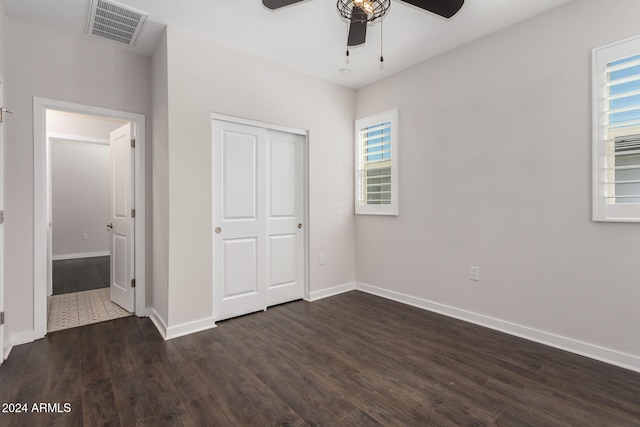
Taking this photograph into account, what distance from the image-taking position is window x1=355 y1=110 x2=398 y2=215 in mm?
3828

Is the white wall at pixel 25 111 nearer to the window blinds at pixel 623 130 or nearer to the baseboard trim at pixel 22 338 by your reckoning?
the baseboard trim at pixel 22 338

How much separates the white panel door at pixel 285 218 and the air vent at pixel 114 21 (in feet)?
5.16

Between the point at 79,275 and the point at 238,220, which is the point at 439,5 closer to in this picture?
the point at 238,220

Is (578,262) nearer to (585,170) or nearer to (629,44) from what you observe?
(585,170)

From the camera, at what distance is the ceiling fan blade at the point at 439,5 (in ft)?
6.43

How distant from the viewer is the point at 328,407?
6.01ft

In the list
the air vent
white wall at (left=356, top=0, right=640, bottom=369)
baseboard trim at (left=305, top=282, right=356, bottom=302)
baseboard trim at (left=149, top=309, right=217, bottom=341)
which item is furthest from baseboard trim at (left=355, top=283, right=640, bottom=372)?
the air vent

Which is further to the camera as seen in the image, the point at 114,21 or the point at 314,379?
the point at 114,21

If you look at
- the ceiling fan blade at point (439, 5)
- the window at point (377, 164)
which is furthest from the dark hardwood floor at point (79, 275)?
the ceiling fan blade at point (439, 5)

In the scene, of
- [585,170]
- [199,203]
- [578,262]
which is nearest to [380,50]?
[585,170]

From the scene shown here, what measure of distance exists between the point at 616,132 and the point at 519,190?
750mm

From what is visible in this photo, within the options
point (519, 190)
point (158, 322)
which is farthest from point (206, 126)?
point (519, 190)

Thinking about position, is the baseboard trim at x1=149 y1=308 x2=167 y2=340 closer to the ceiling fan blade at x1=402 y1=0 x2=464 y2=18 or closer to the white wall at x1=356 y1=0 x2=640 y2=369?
the white wall at x1=356 y1=0 x2=640 y2=369

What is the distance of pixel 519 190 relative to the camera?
2.77m
